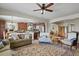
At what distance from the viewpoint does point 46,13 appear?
2518 millimetres

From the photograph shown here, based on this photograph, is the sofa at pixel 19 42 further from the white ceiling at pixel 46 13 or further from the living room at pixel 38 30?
the white ceiling at pixel 46 13

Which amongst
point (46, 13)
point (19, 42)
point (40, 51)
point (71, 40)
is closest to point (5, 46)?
point (19, 42)

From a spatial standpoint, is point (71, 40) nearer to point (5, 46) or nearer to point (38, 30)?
point (38, 30)

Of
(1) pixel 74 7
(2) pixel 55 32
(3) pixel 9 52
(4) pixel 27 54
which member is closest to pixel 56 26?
(2) pixel 55 32

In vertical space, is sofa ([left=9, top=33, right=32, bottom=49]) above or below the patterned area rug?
above

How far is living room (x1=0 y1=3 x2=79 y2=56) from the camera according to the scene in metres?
2.49

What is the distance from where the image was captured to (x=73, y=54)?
2551 mm

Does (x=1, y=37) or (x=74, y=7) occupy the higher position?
(x=74, y=7)

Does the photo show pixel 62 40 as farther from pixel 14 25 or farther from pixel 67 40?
pixel 14 25

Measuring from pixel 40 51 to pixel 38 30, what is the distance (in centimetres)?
42

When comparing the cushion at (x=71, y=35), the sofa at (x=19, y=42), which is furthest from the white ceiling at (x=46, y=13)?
the sofa at (x=19, y=42)

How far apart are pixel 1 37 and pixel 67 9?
1.36m

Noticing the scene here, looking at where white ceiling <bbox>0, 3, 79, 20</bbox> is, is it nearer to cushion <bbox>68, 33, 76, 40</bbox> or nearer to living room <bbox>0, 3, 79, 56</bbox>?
living room <bbox>0, 3, 79, 56</bbox>

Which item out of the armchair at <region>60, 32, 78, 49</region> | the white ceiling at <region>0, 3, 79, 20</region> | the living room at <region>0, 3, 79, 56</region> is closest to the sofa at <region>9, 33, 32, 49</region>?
the living room at <region>0, 3, 79, 56</region>
